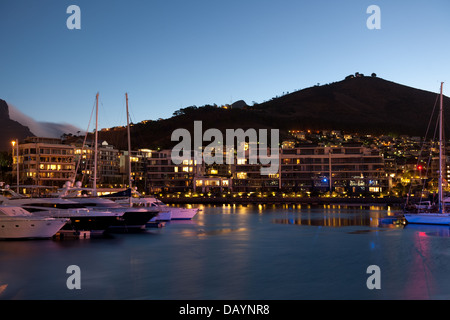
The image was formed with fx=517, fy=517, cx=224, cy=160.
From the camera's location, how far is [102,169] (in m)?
146

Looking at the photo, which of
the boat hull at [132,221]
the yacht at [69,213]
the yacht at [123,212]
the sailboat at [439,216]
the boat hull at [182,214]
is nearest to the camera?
the yacht at [69,213]

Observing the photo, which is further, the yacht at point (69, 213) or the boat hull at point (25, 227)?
the yacht at point (69, 213)

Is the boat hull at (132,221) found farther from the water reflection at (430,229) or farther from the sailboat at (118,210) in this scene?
the water reflection at (430,229)

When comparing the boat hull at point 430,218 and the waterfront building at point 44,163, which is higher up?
the waterfront building at point 44,163

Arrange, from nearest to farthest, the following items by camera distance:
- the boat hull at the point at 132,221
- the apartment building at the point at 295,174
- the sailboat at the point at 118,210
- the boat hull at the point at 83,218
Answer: the boat hull at the point at 83,218, the sailboat at the point at 118,210, the boat hull at the point at 132,221, the apartment building at the point at 295,174

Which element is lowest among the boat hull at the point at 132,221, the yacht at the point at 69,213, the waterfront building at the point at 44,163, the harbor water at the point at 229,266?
the harbor water at the point at 229,266

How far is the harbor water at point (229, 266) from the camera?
24562 mm

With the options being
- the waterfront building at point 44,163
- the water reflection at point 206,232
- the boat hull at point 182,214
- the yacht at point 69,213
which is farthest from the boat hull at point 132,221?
the waterfront building at point 44,163

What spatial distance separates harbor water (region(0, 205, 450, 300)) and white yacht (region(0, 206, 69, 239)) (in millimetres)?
745

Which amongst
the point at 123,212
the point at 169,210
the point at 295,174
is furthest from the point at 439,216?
the point at 295,174

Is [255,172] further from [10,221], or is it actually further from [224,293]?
[224,293]

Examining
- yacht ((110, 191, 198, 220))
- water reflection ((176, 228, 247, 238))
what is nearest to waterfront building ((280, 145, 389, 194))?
yacht ((110, 191, 198, 220))

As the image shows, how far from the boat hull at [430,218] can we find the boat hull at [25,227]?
3847cm
